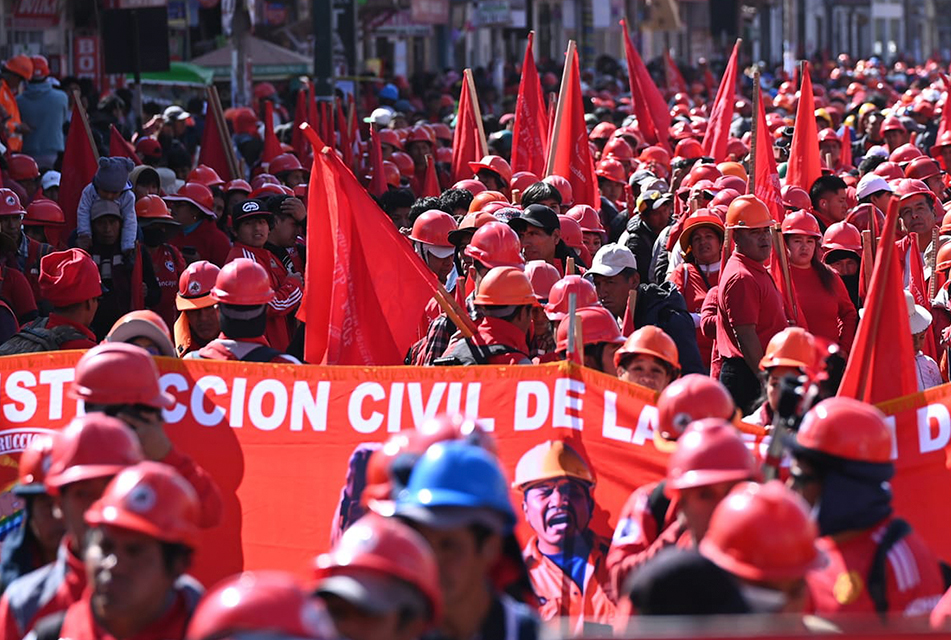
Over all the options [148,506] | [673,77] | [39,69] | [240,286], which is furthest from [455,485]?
[673,77]

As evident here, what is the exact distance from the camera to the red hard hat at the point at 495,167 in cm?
1334

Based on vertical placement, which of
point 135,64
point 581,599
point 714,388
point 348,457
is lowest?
point 581,599

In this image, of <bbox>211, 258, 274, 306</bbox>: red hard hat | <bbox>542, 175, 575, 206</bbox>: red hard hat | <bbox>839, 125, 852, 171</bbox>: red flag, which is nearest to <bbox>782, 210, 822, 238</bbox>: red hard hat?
<bbox>542, 175, 575, 206</bbox>: red hard hat

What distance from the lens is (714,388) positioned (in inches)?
208

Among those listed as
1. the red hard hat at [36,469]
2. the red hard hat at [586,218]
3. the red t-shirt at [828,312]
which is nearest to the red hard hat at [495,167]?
the red hard hat at [586,218]

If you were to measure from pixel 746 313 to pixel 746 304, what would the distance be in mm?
43

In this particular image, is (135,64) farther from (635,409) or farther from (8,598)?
(8,598)

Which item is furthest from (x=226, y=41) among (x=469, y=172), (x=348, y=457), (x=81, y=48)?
(x=348, y=457)

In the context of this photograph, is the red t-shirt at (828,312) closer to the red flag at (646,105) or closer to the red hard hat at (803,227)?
the red hard hat at (803,227)

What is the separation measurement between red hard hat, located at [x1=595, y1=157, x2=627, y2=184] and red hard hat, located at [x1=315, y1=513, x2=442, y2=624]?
11.1 meters

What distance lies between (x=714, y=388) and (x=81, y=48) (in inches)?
836

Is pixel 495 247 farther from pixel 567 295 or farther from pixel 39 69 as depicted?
pixel 39 69

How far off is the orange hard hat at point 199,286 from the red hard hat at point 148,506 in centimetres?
364

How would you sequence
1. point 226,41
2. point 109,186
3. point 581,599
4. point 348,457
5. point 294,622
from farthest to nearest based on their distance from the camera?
point 226,41 → point 109,186 → point 348,457 → point 581,599 → point 294,622
